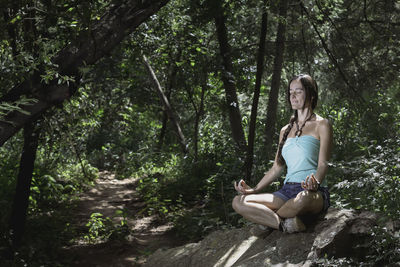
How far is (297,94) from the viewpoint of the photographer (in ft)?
12.1

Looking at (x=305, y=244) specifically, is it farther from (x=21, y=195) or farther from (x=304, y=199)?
(x=21, y=195)

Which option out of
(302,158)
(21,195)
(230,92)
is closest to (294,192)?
(302,158)

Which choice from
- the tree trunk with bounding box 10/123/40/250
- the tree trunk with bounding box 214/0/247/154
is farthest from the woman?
the tree trunk with bounding box 214/0/247/154

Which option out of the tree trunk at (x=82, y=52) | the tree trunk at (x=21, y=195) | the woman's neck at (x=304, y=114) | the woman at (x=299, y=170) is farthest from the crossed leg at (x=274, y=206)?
the tree trunk at (x=21, y=195)

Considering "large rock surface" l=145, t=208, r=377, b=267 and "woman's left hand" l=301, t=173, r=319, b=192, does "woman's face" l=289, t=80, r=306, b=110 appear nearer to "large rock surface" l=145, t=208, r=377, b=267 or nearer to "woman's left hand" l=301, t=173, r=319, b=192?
"woman's left hand" l=301, t=173, r=319, b=192

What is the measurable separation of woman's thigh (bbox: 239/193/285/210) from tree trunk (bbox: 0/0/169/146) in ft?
6.02

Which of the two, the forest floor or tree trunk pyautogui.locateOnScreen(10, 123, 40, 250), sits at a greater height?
tree trunk pyautogui.locateOnScreen(10, 123, 40, 250)

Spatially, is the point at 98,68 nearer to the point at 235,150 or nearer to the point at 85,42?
the point at 235,150

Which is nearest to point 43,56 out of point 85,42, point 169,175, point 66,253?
point 85,42

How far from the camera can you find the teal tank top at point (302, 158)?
11.6 feet

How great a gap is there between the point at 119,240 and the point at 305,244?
A: 4.32 metres

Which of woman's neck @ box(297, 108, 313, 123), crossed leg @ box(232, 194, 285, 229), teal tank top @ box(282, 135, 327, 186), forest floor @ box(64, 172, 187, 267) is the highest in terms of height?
woman's neck @ box(297, 108, 313, 123)

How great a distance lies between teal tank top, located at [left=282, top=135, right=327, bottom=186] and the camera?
353cm

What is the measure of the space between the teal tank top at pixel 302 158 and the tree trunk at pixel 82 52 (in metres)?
1.76
